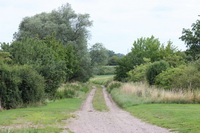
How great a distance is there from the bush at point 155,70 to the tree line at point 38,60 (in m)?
11.5

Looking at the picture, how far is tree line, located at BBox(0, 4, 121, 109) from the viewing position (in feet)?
77.4

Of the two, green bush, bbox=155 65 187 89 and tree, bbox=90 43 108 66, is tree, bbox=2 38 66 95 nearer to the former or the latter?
green bush, bbox=155 65 187 89

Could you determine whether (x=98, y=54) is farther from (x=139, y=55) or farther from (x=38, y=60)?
(x=38, y=60)

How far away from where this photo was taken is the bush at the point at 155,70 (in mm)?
36625

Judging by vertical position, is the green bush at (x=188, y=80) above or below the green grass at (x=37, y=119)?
above

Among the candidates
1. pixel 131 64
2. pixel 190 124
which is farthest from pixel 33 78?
pixel 131 64

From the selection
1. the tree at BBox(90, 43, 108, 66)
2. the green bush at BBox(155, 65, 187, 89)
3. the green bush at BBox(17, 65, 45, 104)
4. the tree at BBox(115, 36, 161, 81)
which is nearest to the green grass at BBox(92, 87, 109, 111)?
the green bush at BBox(17, 65, 45, 104)

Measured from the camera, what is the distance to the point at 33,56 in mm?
31172

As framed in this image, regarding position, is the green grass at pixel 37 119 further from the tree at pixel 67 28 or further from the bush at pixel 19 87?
the tree at pixel 67 28

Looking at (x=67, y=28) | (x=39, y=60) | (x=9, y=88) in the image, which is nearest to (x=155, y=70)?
(x=39, y=60)

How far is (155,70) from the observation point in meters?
37.0

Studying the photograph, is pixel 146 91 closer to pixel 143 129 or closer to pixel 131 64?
pixel 143 129

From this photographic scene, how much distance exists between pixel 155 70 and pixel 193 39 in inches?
855

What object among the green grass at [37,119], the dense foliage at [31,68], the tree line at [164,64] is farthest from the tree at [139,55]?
the green grass at [37,119]
